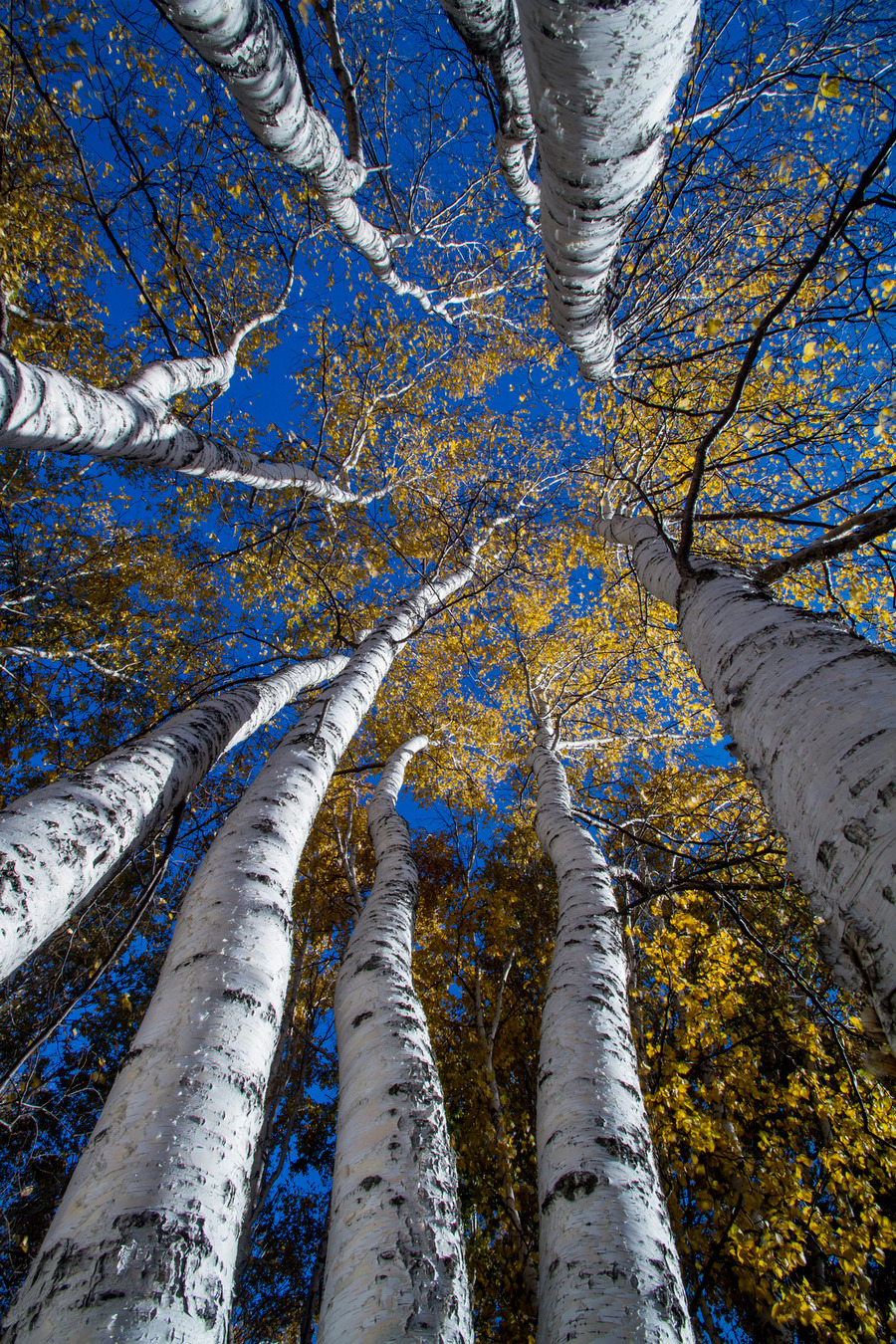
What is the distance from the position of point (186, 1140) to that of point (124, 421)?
3.71 m

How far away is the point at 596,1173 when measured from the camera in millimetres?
1765

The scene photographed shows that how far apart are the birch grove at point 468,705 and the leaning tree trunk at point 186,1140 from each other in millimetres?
12

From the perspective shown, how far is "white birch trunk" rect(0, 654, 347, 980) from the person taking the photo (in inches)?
57.9

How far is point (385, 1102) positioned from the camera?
192cm

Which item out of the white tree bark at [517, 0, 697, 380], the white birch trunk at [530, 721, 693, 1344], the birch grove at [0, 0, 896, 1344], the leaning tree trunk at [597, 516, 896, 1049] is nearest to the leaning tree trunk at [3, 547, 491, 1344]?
the birch grove at [0, 0, 896, 1344]

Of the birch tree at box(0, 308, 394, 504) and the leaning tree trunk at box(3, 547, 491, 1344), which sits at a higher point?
the birch tree at box(0, 308, 394, 504)

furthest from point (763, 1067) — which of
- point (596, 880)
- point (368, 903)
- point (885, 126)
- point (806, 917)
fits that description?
point (885, 126)

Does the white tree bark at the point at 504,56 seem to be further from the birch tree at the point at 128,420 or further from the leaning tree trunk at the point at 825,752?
the leaning tree trunk at the point at 825,752

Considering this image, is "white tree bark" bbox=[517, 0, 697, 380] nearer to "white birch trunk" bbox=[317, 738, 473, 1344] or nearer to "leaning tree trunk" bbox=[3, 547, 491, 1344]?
"leaning tree trunk" bbox=[3, 547, 491, 1344]

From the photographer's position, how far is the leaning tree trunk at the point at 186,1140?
3.44 ft

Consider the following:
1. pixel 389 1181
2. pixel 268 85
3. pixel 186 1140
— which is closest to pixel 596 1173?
pixel 389 1181

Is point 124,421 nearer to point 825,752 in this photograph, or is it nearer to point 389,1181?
point 825,752

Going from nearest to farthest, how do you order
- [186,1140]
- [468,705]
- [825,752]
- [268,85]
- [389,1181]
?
[825,752] → [186,1140] → [389,1181] → [268,85] → [468,705]

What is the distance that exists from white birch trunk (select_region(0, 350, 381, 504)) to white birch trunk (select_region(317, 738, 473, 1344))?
133 inches
